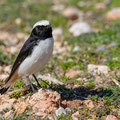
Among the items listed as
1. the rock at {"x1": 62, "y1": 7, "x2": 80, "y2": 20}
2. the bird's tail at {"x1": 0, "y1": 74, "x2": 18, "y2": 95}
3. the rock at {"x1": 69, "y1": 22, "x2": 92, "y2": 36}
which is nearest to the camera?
the bird's tail at {"x1": 0, "y1": 74, "x2": 18, "y2": 95}

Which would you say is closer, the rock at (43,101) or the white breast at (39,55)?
the rock at (43,101)

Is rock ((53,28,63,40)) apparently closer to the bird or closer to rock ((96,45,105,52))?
rock ((96,45,105,52))

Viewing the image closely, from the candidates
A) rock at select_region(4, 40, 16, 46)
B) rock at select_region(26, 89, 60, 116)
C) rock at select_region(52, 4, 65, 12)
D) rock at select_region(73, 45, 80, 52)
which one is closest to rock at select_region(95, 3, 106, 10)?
rock at select_region(52, 4, 65, 12)

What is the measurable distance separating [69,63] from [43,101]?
9.54 feet

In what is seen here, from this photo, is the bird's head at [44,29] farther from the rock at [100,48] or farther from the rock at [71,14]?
the rock at [71,14]

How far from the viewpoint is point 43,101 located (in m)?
4.82

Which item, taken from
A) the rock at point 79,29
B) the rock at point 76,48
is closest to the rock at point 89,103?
the rock at point 76,48

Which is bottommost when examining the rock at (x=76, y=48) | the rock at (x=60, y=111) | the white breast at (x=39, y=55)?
the rock at (x=76, y=48)

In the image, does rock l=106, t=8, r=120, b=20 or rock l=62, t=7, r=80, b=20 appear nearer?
rock l=106, t=8, r=120, b=20

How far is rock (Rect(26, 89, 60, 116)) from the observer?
4676 millimetres

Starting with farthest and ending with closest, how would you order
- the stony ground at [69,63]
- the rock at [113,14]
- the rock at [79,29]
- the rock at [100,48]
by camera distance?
the rock at [113,14]
the rock at [79,29]
the rock at [100,48]
the stony ground at [69,63]

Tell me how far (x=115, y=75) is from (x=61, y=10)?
7812mm

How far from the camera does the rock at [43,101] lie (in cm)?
468

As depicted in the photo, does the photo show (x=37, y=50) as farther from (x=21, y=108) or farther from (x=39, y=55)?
(x=21, y=108)
